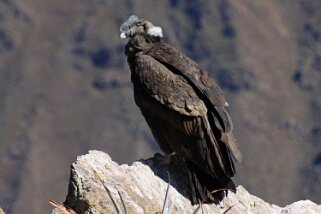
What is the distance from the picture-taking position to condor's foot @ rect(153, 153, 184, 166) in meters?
14.6

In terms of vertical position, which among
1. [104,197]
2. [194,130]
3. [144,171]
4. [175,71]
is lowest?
[104,197]

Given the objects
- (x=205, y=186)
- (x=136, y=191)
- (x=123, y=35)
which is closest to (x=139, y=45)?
(x=123, y=35)

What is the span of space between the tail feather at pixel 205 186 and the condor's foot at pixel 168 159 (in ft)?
0.85

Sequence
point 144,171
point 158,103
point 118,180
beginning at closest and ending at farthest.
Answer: point 118,180, point 144,171, point 158,103

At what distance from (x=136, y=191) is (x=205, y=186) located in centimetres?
164

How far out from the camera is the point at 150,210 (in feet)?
41.5

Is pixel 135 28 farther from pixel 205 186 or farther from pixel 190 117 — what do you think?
pixel 205 186

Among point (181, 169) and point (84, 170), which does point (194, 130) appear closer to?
point (181, 169)

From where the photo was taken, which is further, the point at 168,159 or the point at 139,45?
the point at 139,45

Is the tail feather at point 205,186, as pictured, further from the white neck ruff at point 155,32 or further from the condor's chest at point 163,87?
the white neck ruff at point 155,32

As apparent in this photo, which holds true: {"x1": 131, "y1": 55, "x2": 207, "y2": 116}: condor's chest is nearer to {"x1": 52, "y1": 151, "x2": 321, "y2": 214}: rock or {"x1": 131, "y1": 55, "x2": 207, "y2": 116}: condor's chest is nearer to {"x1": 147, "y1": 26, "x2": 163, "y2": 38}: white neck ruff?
{"x1": 147, "y1": 26, "x2": 163, "y2": 38}: white neck ruff

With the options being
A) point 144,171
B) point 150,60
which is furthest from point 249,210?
point 150,60

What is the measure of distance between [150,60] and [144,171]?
2.11 m

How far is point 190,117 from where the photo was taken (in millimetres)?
14352
